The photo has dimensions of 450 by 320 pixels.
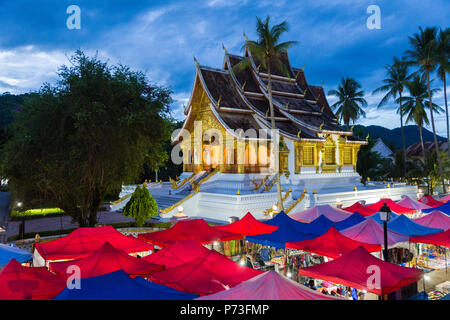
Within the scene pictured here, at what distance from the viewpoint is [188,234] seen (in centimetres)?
1115

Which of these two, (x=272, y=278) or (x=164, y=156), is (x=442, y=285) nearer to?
(x=272, y=278)

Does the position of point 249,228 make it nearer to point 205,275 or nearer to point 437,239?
point 205,275

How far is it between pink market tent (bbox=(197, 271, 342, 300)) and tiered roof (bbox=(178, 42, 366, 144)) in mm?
17081

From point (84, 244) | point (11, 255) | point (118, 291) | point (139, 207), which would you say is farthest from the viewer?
point (139, 207)

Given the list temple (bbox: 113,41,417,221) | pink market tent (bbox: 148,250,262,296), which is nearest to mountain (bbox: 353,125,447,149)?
temple (bbox: 113,41,417,221)

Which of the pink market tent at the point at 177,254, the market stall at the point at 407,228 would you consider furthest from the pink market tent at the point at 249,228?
the market stall at the point at 407,228

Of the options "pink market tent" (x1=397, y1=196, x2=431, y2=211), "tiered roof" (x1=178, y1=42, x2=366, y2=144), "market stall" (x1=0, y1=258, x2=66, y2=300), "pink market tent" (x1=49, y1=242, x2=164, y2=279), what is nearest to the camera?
"market stall" (x1=0, y1=258, x2=66, y2=300)

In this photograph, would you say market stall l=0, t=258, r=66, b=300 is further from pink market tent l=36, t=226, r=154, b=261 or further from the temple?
the temple

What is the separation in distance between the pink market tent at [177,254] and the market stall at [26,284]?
7.47 ft

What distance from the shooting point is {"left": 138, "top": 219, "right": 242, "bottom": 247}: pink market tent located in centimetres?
1086

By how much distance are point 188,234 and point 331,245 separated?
4.44 m

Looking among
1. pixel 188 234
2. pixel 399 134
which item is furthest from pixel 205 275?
pixel 399 134

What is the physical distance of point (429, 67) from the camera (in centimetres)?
2870
